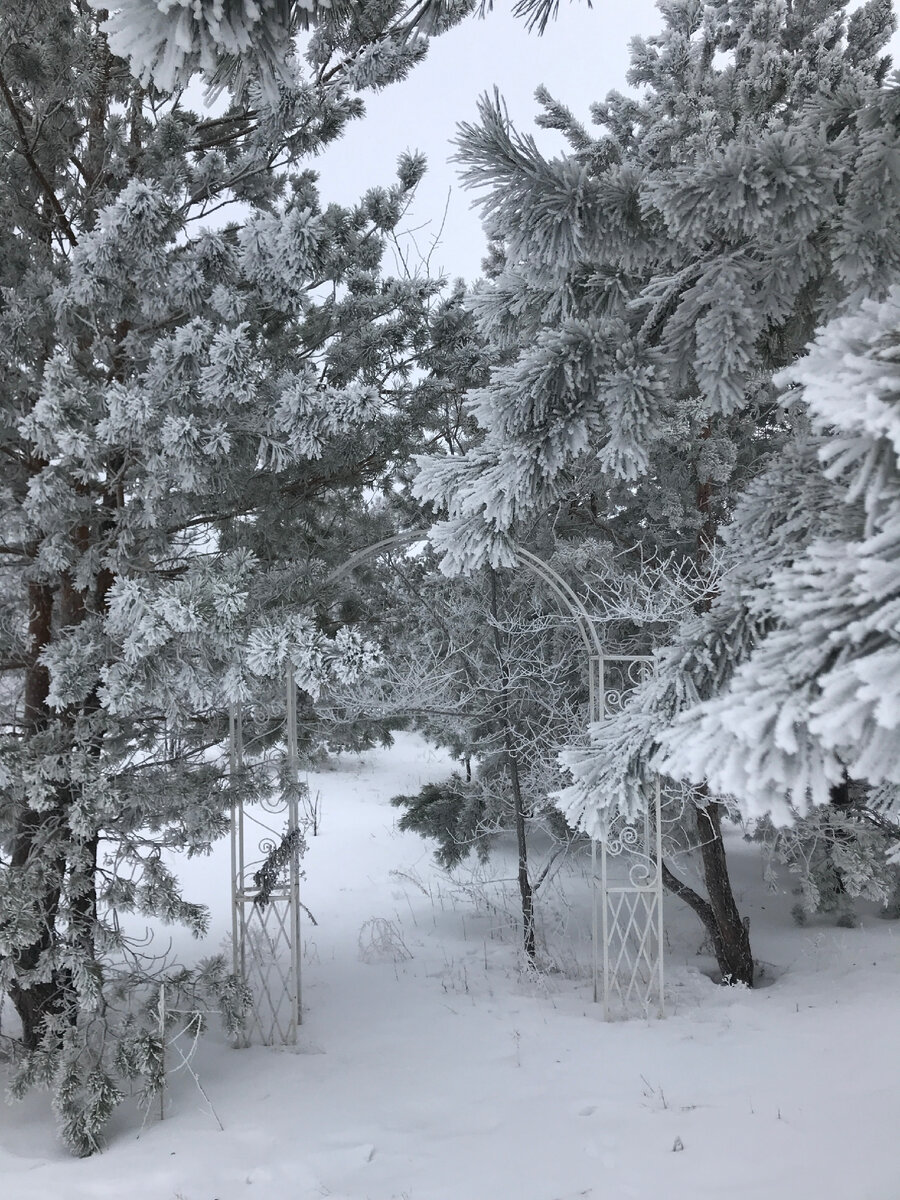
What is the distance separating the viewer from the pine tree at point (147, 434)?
2.77 meters

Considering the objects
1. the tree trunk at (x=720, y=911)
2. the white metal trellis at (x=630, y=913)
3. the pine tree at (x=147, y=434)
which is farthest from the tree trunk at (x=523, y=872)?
the pine tree at (x=147, y=434)

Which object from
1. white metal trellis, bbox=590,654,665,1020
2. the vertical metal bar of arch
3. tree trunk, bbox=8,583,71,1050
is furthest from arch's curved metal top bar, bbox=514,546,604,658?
tree trunk, bbox=8,583,71,1050

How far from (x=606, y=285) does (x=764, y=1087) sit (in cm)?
341

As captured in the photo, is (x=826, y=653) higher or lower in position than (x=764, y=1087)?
higher

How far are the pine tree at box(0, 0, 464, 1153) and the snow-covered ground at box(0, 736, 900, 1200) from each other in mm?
401

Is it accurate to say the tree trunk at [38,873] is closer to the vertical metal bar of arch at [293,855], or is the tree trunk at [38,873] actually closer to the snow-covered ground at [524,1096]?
the snow-covered ground at [524,1096]

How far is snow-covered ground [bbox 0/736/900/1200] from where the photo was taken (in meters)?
2.88

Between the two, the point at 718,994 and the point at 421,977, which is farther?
the point at 421,977

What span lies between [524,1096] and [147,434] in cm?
295

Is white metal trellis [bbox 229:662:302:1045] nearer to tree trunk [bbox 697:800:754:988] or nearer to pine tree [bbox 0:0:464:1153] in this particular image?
pine tree [bbox 0:0:464:1153]

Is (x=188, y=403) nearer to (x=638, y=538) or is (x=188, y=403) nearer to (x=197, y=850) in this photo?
(x=197, y=850)

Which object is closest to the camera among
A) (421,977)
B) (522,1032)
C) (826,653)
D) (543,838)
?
(826,653)

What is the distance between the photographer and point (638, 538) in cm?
595

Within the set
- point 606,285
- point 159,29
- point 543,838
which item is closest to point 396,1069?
point 606,285
